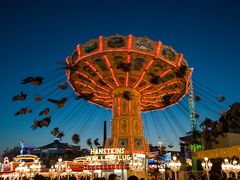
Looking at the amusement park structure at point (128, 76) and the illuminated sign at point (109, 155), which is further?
the illuminated sign at point (109, 155)

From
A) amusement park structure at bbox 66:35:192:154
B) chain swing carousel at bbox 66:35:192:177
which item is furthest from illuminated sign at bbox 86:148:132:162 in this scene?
amusement park structure at bbox 66:35:192:154

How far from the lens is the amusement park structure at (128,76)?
853 inches

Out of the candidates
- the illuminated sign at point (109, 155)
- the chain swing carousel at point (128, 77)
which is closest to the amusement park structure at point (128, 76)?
the chain swing carousel at point (128, 77)

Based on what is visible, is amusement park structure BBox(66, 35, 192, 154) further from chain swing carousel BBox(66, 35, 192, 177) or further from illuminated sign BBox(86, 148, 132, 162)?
illuminated sign BBox(86, 148, 132, 162)

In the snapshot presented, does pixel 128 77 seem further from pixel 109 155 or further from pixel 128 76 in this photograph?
pixel 109 155

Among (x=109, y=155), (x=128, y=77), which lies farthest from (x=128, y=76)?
(x=109, y=155)

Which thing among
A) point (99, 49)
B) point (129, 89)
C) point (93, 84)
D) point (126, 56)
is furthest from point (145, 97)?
point (99, 49)

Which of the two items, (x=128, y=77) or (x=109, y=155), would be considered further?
(x=128, y=77)

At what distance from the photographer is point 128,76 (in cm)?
2605

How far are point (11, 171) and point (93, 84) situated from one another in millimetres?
12489

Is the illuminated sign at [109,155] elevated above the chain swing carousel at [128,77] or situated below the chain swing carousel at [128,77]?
below

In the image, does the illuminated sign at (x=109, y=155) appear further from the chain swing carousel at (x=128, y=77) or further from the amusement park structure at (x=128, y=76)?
the amusement park structure at (x=128, y=76)

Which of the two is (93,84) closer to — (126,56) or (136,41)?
(126,56)

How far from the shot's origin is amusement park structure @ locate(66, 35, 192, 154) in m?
21.7
